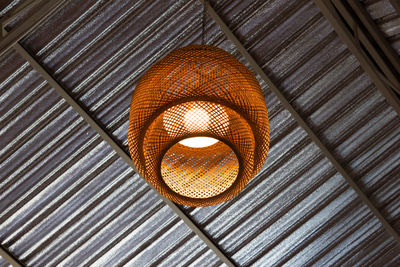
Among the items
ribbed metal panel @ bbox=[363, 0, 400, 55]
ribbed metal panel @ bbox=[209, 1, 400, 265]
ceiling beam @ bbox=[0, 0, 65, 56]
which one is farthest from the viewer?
ribbed metal panel @ bbox=[209, 1, 400, 265]

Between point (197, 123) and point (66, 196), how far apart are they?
11.8 ft

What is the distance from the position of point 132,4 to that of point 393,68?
2659 millimetres

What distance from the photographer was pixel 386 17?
6473 mm

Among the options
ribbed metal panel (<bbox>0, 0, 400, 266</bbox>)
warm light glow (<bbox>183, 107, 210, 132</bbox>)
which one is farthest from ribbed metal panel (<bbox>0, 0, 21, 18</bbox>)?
warm light glow (<bbox>183, 107, 210, 132</bbox>)

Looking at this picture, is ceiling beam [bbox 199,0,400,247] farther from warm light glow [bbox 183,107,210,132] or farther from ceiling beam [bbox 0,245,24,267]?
ceiling beam [bbox 0,245,24,267]

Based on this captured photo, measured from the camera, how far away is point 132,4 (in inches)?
261

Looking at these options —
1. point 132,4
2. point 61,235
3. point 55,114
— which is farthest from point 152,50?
point 61,235

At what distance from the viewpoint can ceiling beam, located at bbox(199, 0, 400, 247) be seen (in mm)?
6762

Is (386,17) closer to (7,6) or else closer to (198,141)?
(198,141)

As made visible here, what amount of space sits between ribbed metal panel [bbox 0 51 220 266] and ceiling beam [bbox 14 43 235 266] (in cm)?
7

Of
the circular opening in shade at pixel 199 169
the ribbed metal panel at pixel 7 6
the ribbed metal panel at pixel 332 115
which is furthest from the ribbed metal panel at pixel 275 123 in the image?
the circular opening in shade at pixel 199 169

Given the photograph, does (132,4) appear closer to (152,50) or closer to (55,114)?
(152,50)

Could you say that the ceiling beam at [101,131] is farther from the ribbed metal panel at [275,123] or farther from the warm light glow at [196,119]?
the warm light glow at [196,119]

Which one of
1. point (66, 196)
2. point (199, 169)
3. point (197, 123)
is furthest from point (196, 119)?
point (66, 196)
